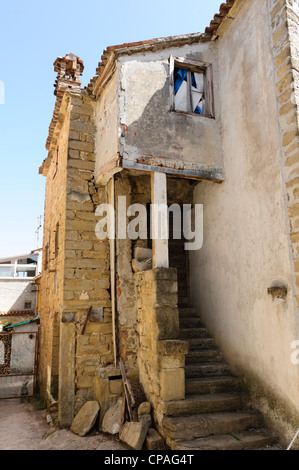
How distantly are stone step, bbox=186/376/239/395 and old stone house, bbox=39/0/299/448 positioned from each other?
21 mm

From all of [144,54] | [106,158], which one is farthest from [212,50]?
[106,158]

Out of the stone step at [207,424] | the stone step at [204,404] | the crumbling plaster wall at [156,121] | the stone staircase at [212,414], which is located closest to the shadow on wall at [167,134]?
the crumbling plaster wall at [156,121]

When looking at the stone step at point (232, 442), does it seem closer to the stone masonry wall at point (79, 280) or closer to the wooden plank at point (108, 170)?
the stone masonry wall at point (79, 280)

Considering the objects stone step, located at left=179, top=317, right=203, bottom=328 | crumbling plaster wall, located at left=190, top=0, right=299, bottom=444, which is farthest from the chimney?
stone step, located at left=179, top=317, right=203, bottom=328

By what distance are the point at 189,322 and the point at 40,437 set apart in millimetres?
3253

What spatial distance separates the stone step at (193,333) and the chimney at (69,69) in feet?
20.9

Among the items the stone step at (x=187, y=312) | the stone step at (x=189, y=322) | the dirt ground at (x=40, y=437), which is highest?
the stone step at (x=187, y=312)

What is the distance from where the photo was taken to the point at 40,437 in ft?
17.6

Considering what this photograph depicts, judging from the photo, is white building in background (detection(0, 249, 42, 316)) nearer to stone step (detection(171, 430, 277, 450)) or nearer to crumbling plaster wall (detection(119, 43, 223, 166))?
crumbling plaster wall (detection(119, 43, 223, 166))

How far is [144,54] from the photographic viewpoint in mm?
6020

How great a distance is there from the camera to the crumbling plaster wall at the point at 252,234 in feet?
14.4

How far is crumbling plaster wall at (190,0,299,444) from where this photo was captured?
4.38 meters

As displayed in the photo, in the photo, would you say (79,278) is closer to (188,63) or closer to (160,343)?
(160,343)
